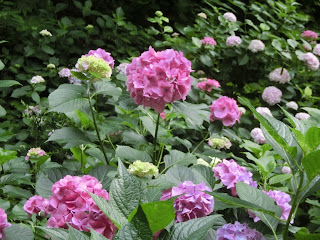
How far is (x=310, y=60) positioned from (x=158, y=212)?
284cm

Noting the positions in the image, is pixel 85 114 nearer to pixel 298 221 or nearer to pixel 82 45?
pixel 298 221

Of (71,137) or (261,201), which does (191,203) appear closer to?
(261,201)

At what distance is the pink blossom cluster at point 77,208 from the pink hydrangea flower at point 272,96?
2340 mm

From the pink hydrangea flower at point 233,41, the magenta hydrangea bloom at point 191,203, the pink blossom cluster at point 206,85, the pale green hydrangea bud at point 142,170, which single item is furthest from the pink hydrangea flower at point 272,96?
the magenta hydrangea bloom at point 191,203

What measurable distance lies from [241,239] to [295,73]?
2860 mm

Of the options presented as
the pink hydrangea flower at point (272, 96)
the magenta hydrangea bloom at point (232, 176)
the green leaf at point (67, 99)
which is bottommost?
the pink hydrangea flower at point (272, 96)

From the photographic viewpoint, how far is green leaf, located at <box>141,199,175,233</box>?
515mm

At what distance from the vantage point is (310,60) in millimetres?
3053

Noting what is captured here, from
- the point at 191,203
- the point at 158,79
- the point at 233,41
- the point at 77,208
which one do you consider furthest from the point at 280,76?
the point at 77,208

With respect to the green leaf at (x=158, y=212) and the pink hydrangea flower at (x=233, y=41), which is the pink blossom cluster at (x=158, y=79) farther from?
Answer: the pink hydrangea flower at (x=233, y=41)

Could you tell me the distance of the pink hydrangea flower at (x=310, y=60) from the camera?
305cm

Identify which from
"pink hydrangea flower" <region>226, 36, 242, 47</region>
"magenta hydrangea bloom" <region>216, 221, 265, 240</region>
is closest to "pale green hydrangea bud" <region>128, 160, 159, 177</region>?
"magenta hydrangea bloom" <region>216, 221, 265, 240</region>

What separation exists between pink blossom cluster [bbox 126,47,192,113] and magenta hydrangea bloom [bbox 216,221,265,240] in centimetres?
52

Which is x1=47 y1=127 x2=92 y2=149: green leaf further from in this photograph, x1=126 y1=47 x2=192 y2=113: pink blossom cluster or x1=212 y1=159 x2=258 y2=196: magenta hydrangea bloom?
x1=212 y1=159 x2=258 y2=196: magenta hydrangea bloom
